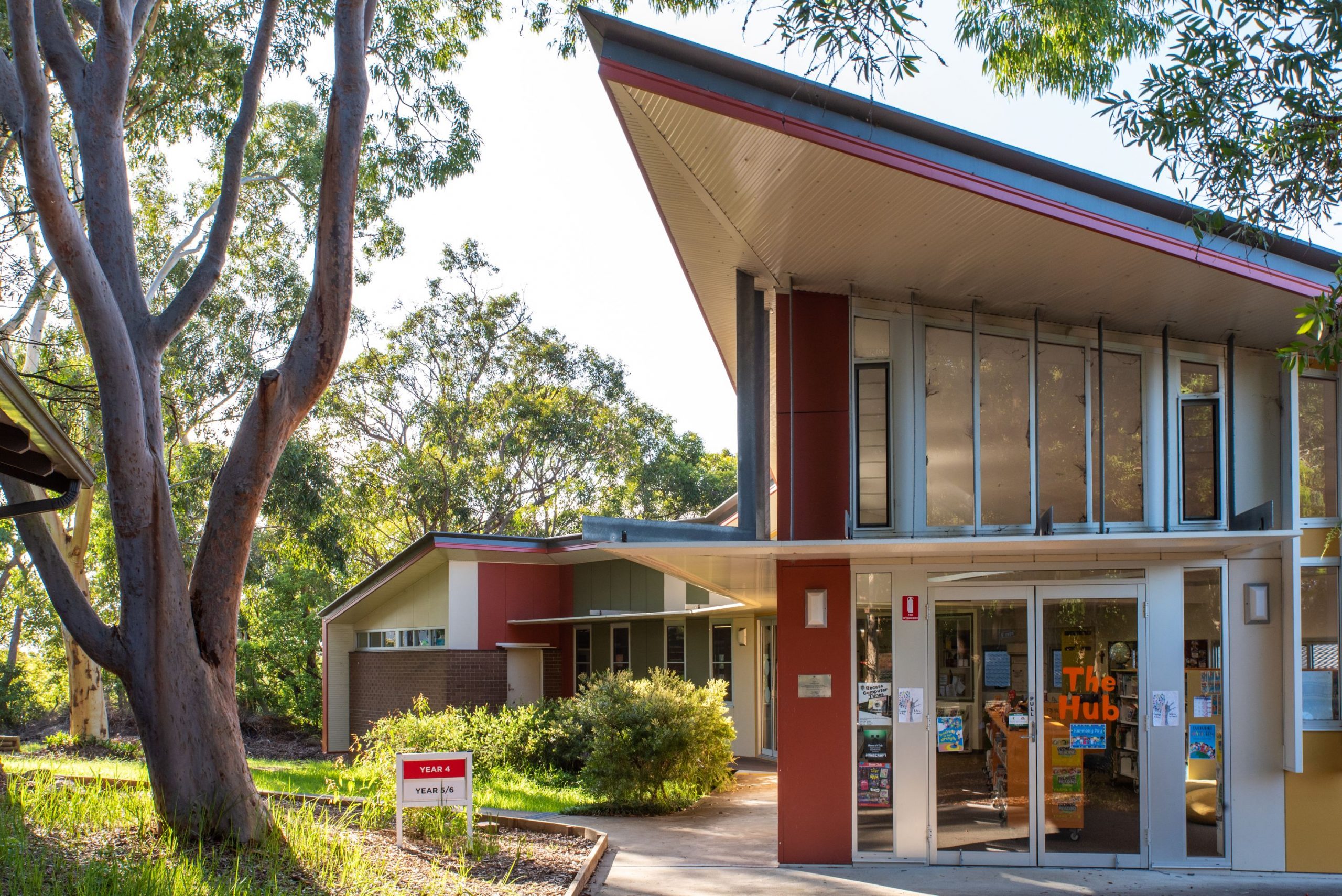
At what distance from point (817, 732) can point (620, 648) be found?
14.2 m

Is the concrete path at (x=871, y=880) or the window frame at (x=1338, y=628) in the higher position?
the window frame at (x=1338, y=628)

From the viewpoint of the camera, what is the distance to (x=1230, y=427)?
10133 mm

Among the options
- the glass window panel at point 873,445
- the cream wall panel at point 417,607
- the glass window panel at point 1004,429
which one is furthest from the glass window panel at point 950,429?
the cream wall panel at point 417,607

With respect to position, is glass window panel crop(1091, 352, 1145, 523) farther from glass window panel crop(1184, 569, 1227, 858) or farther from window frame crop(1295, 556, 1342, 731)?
window frame crop(1295, 556, 1342, 731)

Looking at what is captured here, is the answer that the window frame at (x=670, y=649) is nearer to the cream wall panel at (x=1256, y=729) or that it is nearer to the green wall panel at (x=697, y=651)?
the green wall panel at (x=697, y=651)

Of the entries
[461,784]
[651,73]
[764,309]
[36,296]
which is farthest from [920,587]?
[36,296]

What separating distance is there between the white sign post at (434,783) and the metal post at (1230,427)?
23.4 ft

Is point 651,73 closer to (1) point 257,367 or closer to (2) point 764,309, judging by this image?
(2) point 764,309

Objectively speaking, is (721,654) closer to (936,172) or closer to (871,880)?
(871,880)

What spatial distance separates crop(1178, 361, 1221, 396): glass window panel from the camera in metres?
10.2

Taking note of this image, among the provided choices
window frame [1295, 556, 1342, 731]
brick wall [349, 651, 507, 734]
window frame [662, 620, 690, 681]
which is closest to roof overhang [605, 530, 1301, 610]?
window frame [1295, 556, 1342, 731]

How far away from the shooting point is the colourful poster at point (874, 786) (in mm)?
9828

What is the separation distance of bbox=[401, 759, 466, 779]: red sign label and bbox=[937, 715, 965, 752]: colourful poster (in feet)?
13.6

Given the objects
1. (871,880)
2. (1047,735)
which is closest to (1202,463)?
(1047,735)
